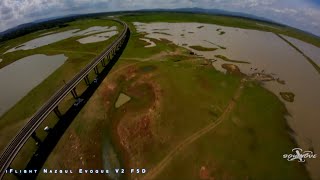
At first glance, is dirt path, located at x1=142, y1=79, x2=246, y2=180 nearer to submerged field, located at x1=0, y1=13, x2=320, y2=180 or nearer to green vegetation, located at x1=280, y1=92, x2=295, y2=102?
submerged field, located at x1=0, y1=13, x2=320, y2=180

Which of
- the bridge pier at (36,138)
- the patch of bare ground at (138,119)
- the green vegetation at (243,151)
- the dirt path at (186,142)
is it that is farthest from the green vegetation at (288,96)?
the bridge pier at (36,138)

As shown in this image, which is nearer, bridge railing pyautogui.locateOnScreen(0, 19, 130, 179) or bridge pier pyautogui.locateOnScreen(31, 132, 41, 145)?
bridge railing pyautogui.locateOnScreen(0, 19, 130, 179)

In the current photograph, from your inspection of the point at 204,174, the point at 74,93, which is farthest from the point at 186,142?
the point at 74,93

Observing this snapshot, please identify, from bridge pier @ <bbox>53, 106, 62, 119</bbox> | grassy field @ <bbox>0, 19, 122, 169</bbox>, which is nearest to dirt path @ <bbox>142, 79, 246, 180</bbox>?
grassy field @ <bbox>0, 19, 122, 169</bbox>

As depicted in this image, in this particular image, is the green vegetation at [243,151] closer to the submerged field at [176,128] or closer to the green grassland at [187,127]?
the green grassland at [187,127]

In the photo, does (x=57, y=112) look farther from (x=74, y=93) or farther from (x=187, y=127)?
(x=187, y=127)
